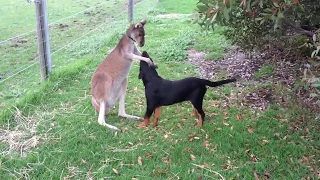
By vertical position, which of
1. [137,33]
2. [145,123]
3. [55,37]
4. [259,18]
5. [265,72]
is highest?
[259,18]

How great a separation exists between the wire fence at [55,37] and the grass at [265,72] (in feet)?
10.4

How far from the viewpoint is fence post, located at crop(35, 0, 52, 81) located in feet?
18.5

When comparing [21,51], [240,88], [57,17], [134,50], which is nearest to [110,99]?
[134,50]

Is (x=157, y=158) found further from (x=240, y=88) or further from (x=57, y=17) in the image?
(x=57, y=17)

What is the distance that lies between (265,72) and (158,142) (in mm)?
2679

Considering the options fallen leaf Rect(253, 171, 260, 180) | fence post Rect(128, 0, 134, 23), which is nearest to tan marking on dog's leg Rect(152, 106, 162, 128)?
fallen leaf Rect(253, 171, 260, 180)

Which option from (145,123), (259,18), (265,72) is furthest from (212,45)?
(259,18)

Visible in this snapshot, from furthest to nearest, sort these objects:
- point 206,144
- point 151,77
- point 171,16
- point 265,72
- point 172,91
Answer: point 171,16
point 265,72
point 151,77
point 172,91
point 206,144

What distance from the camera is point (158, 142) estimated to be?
434cm

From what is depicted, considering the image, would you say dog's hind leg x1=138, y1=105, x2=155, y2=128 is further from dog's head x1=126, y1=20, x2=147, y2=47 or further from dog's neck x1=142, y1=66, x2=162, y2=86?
dog's head x1=126, y1=20, x2=147, y2=47

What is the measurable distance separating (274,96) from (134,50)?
1.96 metres

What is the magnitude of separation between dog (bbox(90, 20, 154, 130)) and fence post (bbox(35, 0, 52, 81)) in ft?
4.41

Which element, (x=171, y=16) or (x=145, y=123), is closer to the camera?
(x=145, y=123)

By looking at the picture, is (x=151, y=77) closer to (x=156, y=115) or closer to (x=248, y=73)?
(x=156, y=115)
